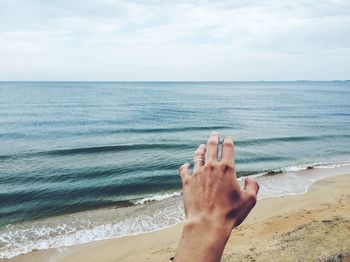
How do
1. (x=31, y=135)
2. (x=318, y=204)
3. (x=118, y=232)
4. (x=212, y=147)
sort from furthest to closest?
(x=31, y=135) < (x=318, y=204) < (x=118, y=232) < (x=212, y=147)

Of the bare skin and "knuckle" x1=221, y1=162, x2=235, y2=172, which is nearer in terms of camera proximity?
the bare skin

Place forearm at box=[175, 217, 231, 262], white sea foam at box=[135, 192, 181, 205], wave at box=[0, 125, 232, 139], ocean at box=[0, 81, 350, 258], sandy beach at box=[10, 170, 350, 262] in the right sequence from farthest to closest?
1. wave at box=[0, 125, 232, 139]
2. white sea foam at box=[135, 192, 181, 205]
3. ocean at box=[0, 81, 350, 258]
4. sandy beach at box=[10, 170, 350, 262]
5. forearm at box=[175, 217, 231, 262]

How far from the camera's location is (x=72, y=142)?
29375 mm

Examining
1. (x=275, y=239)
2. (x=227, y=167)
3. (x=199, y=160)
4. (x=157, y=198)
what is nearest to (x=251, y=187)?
(x=227, y=167)

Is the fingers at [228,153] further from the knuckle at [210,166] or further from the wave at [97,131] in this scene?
the wave at [97,131]

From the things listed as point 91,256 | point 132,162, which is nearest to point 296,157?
point 132,162

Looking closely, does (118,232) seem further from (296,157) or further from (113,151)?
(296,157)

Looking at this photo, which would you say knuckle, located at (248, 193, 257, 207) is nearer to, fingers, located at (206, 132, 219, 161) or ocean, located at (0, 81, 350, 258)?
fingers, located at (206, 132, 219, 161)

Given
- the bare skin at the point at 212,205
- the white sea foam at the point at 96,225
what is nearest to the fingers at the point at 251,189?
the bare skin at the point at 212,205

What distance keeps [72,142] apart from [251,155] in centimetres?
1585

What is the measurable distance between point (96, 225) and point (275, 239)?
7409mm

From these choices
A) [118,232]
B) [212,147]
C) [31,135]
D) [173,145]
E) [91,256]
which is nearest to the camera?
[212,147]

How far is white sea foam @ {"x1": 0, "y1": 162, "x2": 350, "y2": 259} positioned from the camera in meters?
12.0

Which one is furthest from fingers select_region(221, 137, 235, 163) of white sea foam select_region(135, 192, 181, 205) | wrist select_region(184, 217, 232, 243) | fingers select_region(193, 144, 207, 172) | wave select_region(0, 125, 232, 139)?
wave select_region(0, 125, 232, 139)
